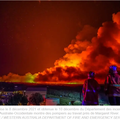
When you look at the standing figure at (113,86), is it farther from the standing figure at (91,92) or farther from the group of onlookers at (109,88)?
the standing figure at (91,92)

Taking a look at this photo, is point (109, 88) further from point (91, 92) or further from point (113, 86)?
point (91, 92)

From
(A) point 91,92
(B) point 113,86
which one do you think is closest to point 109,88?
(B) point 113,86

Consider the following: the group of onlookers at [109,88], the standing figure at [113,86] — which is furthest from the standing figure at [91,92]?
the standing figure at [113,86]

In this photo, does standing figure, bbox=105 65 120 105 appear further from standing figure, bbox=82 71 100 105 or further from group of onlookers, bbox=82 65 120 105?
standing figure, bbox=82 71 100 105

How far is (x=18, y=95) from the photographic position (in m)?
3.73

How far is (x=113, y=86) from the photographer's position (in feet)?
8.44

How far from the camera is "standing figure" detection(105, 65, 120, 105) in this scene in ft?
8.40

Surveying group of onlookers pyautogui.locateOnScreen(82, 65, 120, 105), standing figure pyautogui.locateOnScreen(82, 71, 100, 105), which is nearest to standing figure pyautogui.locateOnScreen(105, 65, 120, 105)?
group of onlookers pyautogui.locateOnScreen(82, 65, 120, 105)

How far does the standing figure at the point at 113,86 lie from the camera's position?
101 inches
